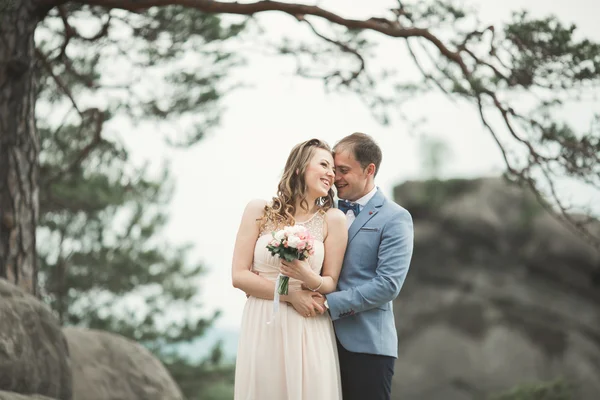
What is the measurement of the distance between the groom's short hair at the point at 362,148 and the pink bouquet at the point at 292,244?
67 cm

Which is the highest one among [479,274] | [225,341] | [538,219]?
[538,219]

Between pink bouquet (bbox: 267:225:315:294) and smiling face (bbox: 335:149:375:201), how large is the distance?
1.97ft

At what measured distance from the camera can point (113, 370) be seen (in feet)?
24.5

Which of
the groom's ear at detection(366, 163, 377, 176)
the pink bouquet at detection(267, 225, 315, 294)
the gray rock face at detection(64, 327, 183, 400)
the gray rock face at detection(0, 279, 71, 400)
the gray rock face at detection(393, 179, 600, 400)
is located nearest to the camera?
the pink bouquet at detection(267, 225, 315, 294)

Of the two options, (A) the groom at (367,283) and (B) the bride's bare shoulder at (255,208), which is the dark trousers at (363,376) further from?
(B) the bride's bare shoulder at (255,208)

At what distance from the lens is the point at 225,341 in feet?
47.5

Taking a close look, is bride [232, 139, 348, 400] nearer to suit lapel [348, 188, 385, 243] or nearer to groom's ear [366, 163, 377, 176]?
suit lapel [348, 188, 385, 243]

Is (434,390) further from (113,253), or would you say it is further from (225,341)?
(113,253)

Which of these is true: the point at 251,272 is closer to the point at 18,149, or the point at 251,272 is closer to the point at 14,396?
the point at 14,396

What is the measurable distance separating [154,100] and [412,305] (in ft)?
28.5

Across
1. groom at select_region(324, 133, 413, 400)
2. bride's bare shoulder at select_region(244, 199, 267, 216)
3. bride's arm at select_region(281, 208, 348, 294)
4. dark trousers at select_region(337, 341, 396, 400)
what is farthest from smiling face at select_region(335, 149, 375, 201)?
dark trousers at select_region(337, 341, 396, 400)

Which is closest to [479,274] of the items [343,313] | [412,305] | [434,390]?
[412,305]

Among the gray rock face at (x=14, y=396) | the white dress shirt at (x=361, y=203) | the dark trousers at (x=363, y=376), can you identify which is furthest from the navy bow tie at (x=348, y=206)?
the gray rock face at (x=14, y=396)

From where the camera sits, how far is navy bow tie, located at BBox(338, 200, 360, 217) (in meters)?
4.73
